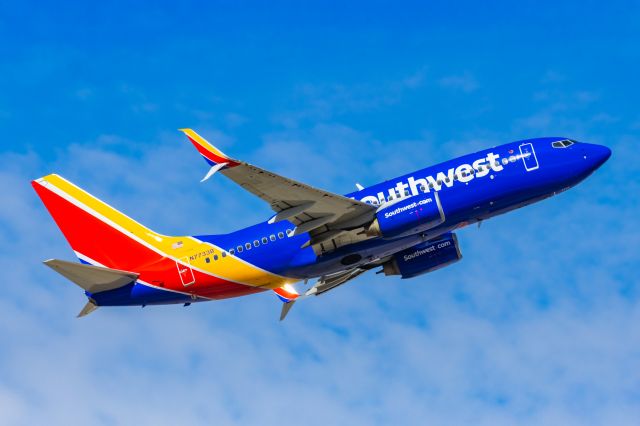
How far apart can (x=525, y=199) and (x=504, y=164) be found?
228 cm

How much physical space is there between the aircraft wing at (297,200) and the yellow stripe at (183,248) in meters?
4.32

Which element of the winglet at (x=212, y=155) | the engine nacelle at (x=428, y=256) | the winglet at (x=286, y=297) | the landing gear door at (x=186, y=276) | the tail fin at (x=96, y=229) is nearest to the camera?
the winglet at (x=212, y=155)

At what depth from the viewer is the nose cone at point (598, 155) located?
56719 mm

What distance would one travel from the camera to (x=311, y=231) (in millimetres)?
55969

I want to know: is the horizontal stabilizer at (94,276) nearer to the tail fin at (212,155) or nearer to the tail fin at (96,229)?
the tail fin at (96,229)

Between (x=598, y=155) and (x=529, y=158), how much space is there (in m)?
4.04

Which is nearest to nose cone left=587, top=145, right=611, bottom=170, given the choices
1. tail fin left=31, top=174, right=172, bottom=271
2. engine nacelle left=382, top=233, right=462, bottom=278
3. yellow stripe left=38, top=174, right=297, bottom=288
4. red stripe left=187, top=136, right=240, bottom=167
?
Answer: engine nacelle left=382, top=233, right=462, bottom=278

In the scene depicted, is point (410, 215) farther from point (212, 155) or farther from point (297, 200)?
point (212, 155)

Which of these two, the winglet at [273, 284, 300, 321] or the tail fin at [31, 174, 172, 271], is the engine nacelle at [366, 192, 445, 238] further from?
the tail fin at [31, 174, 172, 271]

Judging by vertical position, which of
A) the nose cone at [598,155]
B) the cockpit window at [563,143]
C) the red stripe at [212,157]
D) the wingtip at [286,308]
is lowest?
the wingtip at [286,308]

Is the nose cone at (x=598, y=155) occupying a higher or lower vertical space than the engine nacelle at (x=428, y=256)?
higher

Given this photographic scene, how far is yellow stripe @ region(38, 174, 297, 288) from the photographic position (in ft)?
190

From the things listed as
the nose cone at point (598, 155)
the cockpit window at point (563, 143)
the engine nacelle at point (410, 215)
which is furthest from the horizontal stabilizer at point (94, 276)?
the nose cone at point (598, 155)

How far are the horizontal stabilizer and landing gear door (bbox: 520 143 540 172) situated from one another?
2254 cm
